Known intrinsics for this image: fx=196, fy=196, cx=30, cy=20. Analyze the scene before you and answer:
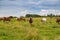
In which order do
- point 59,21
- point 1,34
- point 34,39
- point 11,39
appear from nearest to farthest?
1. point 34,39
2. point 11,39
3. point 1,34
4. point 59,21

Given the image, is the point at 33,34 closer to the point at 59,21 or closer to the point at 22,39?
the point at 22,39

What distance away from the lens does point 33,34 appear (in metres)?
11.2

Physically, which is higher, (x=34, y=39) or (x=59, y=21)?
(x=34, y=39)

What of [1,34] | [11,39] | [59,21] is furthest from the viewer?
[59,21]

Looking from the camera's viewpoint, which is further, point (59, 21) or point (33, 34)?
point (59, 21)

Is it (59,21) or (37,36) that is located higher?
(37,36)

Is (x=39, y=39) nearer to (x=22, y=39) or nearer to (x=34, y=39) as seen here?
(x=34, y=39)

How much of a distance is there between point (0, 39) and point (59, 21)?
19083 mm

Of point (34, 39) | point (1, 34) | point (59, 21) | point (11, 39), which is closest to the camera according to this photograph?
point (34, 39)

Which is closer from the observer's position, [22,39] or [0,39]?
[22,39]

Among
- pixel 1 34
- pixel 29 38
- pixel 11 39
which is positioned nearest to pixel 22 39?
pixel 29 38

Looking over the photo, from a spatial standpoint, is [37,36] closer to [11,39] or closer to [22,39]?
[22,39]

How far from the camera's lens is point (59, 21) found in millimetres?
30344

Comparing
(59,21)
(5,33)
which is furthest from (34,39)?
(59,21)
